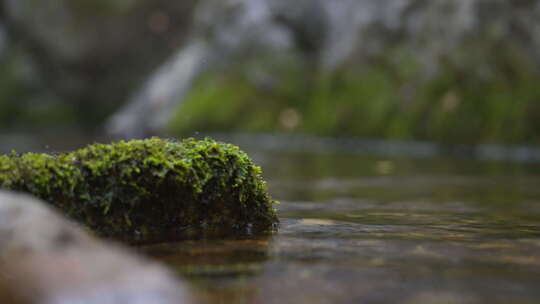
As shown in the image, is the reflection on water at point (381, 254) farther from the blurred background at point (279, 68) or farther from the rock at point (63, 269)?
the blurred background at point (279, 68)

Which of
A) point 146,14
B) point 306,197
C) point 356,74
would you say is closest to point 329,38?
point 356,74

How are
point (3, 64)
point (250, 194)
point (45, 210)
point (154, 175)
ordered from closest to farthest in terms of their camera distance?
point (45, 210) < point (154, 175) < point (250, 194) < point (3, 64)

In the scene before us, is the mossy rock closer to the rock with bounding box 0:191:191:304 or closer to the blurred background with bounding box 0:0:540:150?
the rock with bounding box 0:191:191:304

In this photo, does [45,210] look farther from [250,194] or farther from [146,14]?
[146,14]

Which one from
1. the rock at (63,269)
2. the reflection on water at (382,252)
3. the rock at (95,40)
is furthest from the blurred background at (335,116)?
the rock at (63,269)

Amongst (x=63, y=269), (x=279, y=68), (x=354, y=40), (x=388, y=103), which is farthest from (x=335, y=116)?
(x=63, y=269)

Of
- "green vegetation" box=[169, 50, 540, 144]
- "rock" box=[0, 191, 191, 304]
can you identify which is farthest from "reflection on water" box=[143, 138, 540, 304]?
"green vegetation" box=[169, 50, 540, 144]

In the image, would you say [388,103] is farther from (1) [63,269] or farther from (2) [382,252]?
(1) [63,269]
